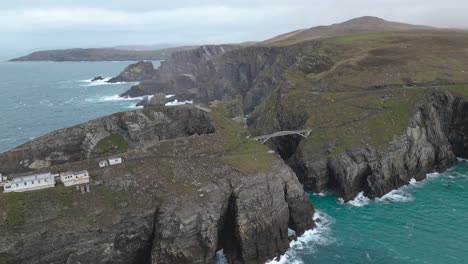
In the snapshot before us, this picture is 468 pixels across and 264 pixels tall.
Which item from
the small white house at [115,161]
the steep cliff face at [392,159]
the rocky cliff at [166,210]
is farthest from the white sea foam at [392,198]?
the small white house at [115,161]

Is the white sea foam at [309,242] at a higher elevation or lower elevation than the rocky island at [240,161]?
lower

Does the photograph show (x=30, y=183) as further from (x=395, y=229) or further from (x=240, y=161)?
(x=395, y=229)

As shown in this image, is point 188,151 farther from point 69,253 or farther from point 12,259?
point 12,259

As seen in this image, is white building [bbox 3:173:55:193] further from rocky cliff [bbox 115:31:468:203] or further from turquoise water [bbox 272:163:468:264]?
rocky cliff [bbox 115:31:468:203]

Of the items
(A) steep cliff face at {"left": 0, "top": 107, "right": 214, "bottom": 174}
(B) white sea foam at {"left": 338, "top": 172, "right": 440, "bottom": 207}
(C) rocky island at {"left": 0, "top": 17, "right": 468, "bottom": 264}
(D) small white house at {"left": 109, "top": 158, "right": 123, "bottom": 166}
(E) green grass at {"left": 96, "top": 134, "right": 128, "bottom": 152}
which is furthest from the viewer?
(E) green grass at {"left": 96, "top": 134, "right": 128, "bottom": 152}

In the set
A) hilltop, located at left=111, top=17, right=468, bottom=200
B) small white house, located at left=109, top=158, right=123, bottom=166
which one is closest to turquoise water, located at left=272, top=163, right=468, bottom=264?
hilltop, located at left=111, top=17, right=468, bottom=200

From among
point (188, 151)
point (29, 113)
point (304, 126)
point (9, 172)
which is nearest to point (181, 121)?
point (188, 151)

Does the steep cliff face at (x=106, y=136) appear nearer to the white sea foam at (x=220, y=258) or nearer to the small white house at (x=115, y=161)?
the small white house at (x=115, y=161)
